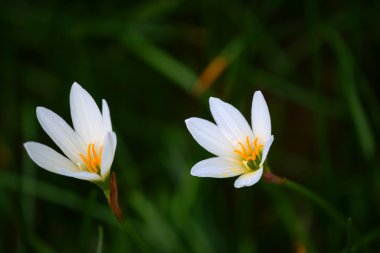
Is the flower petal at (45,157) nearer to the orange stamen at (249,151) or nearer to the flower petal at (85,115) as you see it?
the flower petal at (85,115)

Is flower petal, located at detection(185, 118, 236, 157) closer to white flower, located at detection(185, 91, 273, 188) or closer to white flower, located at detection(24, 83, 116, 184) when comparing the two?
white flower, located at detection(185, 91, 273, 188)

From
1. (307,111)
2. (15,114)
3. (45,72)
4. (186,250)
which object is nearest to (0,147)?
(15,114)

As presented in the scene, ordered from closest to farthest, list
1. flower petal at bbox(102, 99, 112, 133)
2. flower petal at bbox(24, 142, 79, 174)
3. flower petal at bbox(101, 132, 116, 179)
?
flower petal at bbox(101, 132, 116, 179), flower petal at bbox(102, 99, 112, 133), flower petal at bbox(24, 142, 79, 174)

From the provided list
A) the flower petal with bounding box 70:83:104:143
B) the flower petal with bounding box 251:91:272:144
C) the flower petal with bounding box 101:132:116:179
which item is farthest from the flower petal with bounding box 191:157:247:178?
the flower petal with bounding box 70:83:104:143

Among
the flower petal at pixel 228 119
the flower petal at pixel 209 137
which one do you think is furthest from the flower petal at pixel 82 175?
the flower petal at pixel 228 119

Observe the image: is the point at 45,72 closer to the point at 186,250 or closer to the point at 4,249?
the point at 4,249

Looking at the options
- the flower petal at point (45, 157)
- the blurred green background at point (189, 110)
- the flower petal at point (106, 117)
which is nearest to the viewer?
the flower petal at point (106, 117)
